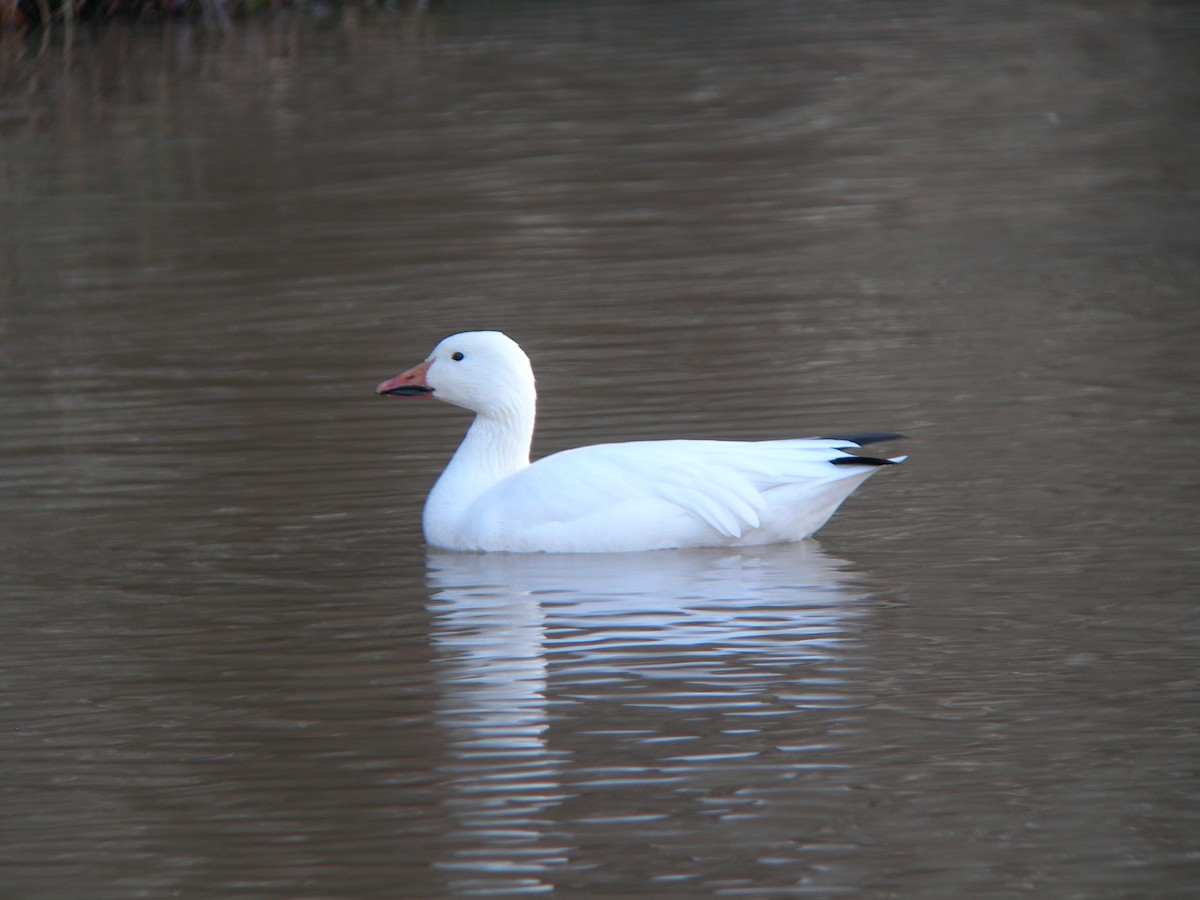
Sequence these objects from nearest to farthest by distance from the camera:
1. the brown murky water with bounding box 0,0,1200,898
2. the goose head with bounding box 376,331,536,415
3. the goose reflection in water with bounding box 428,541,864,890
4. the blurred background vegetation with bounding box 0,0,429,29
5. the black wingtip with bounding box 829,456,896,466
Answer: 1. the brown murky water with bounding box 0,0,1200,898
2. the goose reflection in water with bounding box 428,541,864,890
3. the black wingtip with bounding box 829,456,896,466
4. the goose head with bounding box 376,331,536,415
5. the blurred background vegetation with bounding box 0,0,429,29

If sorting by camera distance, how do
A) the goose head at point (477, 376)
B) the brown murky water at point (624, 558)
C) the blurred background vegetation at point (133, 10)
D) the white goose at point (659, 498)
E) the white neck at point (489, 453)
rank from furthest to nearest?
the blurred background vegetation at point (133, 10), the goose head at point (477, 376), the white neck at point (489, 453), the white goose at point (659, 498), the brown murky water at point (624, 558)

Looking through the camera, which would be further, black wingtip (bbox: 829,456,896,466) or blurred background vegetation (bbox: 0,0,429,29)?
blurred background vegetation (bbox: 0,0,429,29)

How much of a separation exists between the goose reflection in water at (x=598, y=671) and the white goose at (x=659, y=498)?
0.26 ft

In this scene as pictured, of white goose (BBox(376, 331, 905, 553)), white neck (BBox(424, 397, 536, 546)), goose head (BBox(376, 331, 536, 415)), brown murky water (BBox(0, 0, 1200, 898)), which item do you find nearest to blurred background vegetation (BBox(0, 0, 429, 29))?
brown murky water (BBox(0, 0, 1200, 898))

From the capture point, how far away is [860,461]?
7.18 meters

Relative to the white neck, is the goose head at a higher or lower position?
higher

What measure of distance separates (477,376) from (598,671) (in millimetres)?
2151

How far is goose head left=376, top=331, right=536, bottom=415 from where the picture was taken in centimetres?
789

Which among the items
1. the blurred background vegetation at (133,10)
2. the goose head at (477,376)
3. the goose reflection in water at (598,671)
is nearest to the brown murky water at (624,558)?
the goose reflection in water at (598,671)

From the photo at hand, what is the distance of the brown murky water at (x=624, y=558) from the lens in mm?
4949

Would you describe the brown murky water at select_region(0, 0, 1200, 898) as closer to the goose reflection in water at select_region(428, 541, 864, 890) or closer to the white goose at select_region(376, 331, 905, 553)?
the goose reflection in water at select_region(428, 541, 864, 890)

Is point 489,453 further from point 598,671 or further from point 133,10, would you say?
point 133,10

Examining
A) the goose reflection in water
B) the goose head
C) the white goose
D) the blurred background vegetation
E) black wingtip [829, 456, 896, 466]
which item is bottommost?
the goose reflection in water

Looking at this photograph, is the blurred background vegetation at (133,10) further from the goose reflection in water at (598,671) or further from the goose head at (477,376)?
the goose reflection in water at (598,671)
